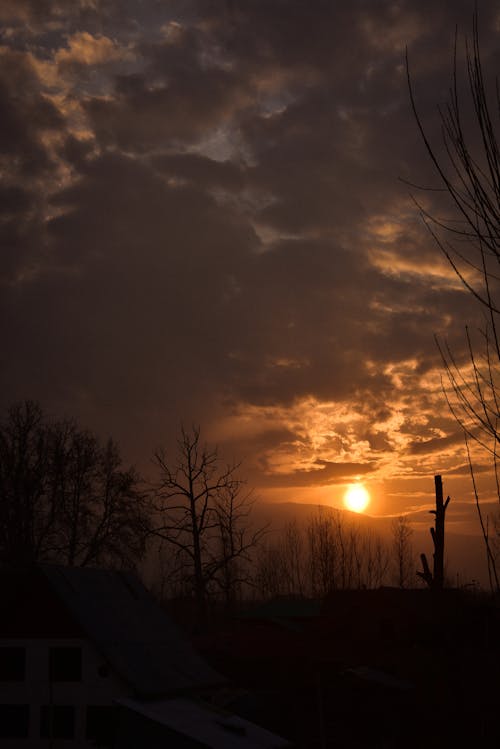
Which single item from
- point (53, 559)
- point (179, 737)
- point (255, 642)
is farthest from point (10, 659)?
point (53, 559)

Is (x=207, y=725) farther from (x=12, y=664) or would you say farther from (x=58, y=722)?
(x=12, y=664)

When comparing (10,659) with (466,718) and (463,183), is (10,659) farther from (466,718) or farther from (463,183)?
(463,183)

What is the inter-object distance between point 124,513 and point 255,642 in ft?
51.7

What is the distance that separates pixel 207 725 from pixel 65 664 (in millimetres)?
6650

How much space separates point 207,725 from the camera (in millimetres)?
25094

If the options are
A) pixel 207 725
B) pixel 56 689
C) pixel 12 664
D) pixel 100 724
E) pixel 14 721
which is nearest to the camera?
pixel 207 725

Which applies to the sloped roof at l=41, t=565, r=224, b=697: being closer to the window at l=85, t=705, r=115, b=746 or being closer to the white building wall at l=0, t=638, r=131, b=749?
the white building wall at l=0, t=638, r=131, b=749

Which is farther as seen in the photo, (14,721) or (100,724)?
(14,721)

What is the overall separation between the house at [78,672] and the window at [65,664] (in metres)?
0.04

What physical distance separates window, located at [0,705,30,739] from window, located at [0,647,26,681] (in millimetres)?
1043

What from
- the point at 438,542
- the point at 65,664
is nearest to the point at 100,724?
the point at 65,664

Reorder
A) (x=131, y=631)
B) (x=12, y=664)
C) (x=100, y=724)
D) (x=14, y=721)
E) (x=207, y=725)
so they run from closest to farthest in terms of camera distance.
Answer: (x=207, y=725) → (x=100, y=724) → (x=14, y=721) → (x=12, y=664) → (x=131, y=631)

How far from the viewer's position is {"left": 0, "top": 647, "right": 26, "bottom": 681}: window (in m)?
29.0

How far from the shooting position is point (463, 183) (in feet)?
18.2
